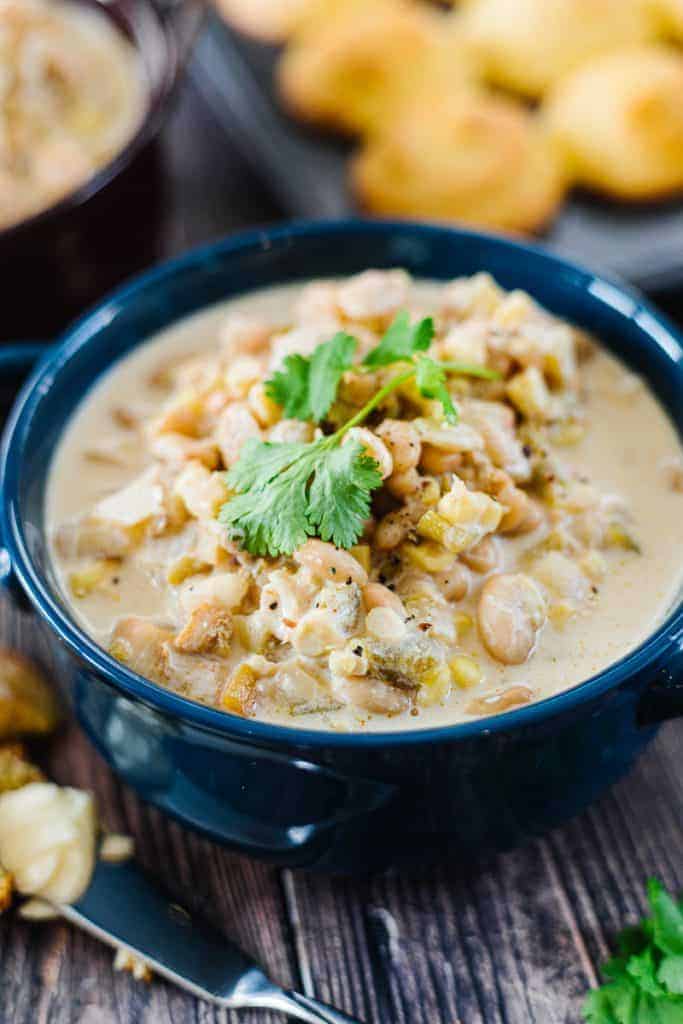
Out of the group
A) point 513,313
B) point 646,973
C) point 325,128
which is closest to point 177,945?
point 646,973

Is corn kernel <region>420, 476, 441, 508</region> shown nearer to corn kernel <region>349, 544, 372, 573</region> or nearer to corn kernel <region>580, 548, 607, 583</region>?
corn kernel <region>349, 544, 372, 573</region>

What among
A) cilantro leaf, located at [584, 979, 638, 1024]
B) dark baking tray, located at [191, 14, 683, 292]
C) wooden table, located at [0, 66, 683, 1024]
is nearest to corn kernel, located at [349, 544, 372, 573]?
wooden table, located at [0, 66, 683, 1024]

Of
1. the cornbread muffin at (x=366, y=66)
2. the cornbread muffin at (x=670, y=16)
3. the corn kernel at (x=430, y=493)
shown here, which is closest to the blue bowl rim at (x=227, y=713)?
the corn kernel at (x=430, y=493)

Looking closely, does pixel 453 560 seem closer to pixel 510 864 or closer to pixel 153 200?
pixel 510 864

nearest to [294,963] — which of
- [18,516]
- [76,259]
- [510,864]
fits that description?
[510,864]

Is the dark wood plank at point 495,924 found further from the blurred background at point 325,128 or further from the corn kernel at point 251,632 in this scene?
the blurred background at point 325,128

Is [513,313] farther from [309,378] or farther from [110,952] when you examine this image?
[110,952]
